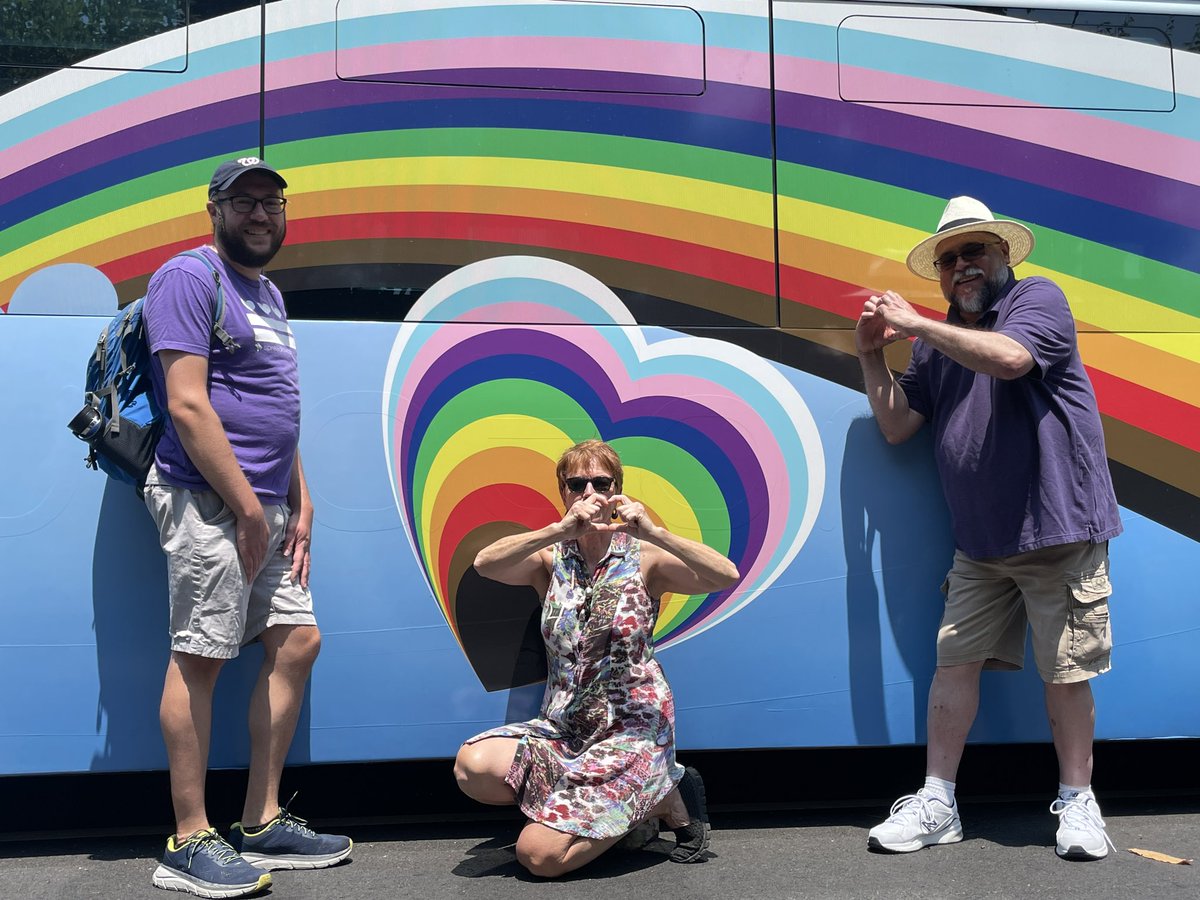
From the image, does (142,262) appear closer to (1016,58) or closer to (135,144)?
(135,144)

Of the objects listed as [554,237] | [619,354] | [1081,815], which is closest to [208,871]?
[619,354]

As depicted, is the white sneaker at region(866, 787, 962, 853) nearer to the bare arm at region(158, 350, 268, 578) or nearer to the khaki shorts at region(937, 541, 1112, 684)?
the khaki shorts at region(937, 541, 1112, 684)

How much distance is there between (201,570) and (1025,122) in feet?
9.09

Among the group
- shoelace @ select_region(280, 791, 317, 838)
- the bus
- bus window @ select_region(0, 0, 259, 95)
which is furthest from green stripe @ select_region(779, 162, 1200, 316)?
shoelace @ select_region(280, 791, 317, 838)

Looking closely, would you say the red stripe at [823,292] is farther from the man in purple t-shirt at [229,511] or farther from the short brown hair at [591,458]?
the man in purple t-shirt at [229,511]

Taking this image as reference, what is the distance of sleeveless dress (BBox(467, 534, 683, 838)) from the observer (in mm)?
3109

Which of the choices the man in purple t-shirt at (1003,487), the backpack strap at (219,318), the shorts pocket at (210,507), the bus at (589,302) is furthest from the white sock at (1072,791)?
the backpack strap at (219,318)

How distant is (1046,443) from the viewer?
326 centimetres

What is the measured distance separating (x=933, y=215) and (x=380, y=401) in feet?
5.83

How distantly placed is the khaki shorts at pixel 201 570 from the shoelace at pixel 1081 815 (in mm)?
2384

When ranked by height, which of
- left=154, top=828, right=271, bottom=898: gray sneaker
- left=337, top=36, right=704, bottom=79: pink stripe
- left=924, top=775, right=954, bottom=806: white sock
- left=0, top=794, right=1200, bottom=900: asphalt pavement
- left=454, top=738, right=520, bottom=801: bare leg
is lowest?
left=0, top=794, right=1200, bottom=900: asphalt pavement

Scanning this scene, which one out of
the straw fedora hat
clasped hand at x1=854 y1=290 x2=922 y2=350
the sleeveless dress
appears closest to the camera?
the sleeveless dress

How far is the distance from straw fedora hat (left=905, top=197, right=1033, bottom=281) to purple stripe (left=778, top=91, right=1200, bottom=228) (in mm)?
162

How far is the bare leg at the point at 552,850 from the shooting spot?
3053mm
